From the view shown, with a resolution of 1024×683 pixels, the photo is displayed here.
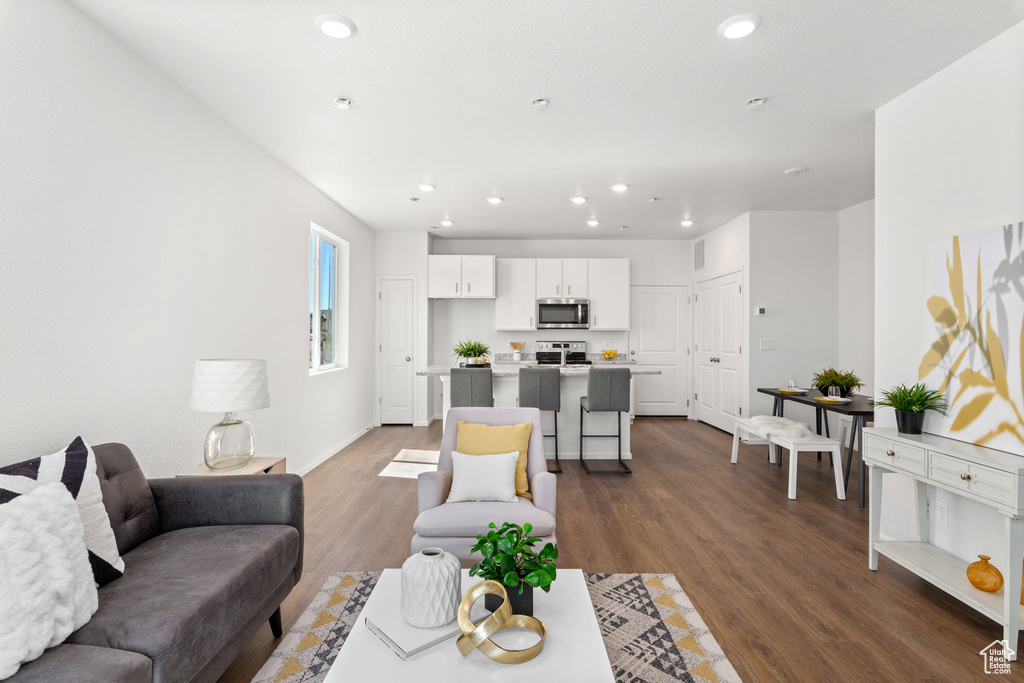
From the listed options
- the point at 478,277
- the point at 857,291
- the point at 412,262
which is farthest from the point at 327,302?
the point at 857,291

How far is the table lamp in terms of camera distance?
2.45 m

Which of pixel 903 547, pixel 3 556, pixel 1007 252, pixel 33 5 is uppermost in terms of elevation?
pixel 33 5

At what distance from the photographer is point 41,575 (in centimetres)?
130

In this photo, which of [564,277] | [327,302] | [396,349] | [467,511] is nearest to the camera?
[467,511]

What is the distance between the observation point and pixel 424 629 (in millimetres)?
1482

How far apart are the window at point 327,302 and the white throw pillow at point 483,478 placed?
2846 mm

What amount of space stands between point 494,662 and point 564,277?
5953mm

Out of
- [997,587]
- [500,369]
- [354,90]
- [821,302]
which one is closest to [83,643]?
[354,90]

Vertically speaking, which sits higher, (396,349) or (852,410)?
(396,349)

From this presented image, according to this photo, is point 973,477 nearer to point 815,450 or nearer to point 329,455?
point 815,450

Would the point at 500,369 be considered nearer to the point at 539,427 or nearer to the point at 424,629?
the point at 539,427

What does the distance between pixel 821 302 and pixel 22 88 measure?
21.4 feet

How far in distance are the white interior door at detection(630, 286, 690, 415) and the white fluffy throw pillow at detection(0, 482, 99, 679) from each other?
664 centimetres

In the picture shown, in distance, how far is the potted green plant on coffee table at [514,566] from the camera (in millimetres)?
1477
